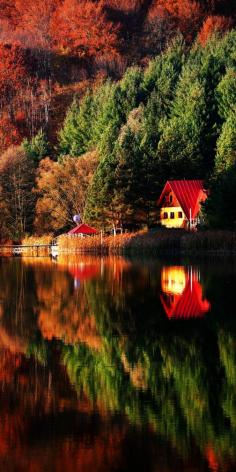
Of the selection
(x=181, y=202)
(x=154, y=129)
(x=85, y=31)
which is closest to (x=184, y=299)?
(x=181, y=202)

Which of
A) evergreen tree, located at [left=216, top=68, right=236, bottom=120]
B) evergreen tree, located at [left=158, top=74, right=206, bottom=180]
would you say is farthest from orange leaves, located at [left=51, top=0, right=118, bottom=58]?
evergreen tree, located at [left=216, top=68, right=236, bottom=120]

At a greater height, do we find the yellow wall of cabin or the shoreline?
the yellow wall of cabin

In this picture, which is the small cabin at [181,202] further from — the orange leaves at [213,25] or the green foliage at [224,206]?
the orange leaves at [213,25]

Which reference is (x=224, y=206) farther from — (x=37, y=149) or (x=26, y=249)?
(x=37, y=149)

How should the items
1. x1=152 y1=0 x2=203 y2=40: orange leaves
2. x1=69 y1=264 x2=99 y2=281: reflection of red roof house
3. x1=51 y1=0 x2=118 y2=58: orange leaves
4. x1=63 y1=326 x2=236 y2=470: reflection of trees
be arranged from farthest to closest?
x1=152 y1=0 x2=203 y2=40: orange leaves → x1=51 y1=0 x2=118 y2=58: orange leaves → x1=69 y1=264 x2=99 y2=281: reflection of red roof house → x1=63 y1=326 x2=236 y2=470: reflection of trees

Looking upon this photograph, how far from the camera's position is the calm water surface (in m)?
12.1

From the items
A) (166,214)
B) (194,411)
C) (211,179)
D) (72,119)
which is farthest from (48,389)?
(72,119)

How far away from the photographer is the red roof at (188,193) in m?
77.6

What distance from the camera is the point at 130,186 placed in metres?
71.9

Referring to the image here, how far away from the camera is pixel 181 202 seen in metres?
78.1

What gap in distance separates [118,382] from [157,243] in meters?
48.7

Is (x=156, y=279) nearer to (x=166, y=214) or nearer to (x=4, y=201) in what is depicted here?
(x=166, y=214)

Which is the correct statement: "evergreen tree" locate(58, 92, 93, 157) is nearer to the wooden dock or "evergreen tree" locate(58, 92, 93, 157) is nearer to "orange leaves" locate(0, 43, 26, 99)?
the wooden dock

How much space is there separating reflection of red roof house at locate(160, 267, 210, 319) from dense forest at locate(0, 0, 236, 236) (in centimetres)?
2217
